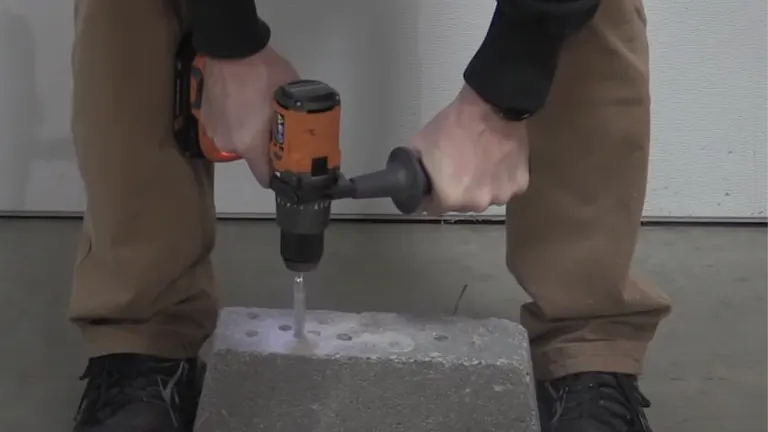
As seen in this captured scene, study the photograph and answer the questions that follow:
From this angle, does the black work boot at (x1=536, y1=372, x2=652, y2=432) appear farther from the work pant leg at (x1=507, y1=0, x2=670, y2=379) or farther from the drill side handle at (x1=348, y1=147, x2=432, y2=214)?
the drill side handle at (x1=348, y1=147, x2=432, y2=214)

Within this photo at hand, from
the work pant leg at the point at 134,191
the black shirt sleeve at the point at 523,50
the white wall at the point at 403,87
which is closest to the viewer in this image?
the black shirt sleeve at the point at 523,50

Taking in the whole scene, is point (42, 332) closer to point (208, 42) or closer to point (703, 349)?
point (208, 42)

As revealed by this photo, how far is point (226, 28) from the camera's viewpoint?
76 centimetres

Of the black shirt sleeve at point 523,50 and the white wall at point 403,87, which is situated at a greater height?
the black shirt sleeve at point 523,50

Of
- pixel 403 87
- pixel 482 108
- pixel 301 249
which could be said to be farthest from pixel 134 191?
pixel 403 87

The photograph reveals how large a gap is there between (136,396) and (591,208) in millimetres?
438

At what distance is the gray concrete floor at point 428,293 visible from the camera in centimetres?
104

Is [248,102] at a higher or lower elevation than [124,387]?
higher

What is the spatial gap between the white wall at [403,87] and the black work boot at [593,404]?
20.4 inches

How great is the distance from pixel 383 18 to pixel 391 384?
68 cm

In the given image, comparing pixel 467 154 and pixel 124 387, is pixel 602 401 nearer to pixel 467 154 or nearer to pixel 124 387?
pixel 467 154

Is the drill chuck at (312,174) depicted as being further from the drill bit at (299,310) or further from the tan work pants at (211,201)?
the tan work pants at (211,201)

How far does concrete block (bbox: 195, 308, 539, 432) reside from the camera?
0.75 metres

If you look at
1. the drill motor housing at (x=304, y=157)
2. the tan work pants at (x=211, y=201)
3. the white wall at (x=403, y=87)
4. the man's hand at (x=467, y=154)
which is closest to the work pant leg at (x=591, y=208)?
the tan work pants at (x=211, y=201)
